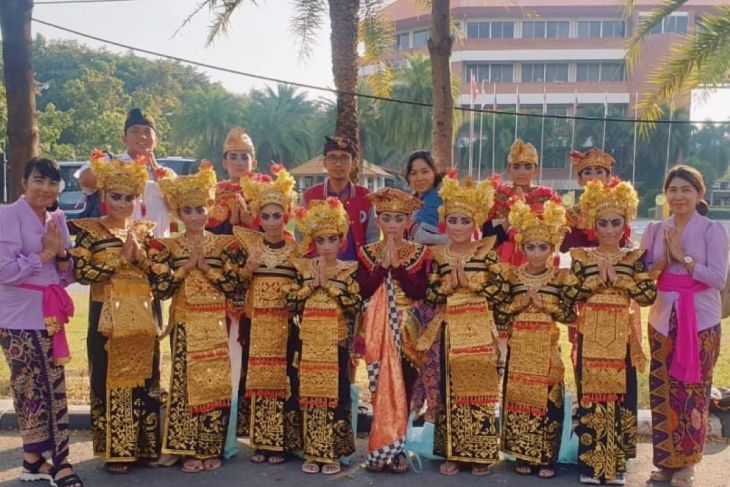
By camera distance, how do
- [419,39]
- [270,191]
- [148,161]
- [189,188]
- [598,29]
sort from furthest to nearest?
[598,29] < [419,39] < [148,161] < [270,191] < [189,188]

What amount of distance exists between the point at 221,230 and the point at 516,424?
2453mm

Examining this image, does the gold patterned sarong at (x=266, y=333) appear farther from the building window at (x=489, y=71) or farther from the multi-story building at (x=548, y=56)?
the building window at (x=489, y=71)

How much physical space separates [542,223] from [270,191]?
173cm

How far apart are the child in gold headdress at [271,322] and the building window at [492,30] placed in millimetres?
47827

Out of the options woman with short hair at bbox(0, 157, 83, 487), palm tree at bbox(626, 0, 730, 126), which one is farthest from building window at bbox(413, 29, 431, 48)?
woman with short hair at bbox(0, 157, 83, 487)

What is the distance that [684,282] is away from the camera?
4488 millimetres

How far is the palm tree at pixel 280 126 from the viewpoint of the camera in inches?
1683

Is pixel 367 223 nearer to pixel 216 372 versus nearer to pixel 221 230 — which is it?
pixel 221 230

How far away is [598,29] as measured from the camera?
4975 cm

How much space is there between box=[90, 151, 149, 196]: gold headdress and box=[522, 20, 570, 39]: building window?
49.4 m

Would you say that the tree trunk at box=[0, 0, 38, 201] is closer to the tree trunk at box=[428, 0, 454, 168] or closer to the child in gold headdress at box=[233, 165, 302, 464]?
the child in gold headdress at box=[233, 165, 302, 464]

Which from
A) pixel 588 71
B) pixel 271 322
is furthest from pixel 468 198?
pixel 588 71

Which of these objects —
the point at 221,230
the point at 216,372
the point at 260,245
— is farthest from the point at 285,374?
the point at 221,230

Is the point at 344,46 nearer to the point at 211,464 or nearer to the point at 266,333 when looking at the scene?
the point at 266,333
